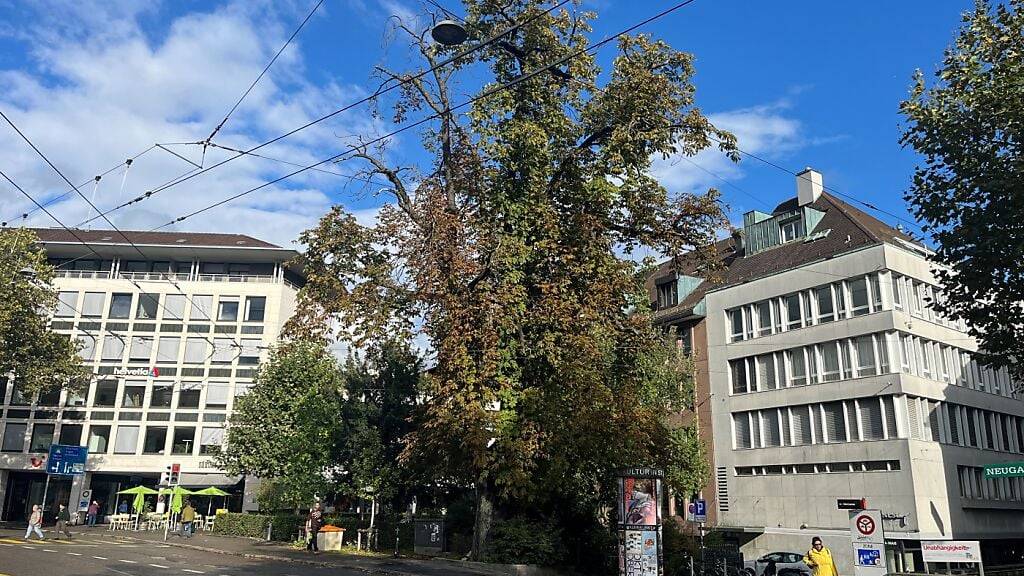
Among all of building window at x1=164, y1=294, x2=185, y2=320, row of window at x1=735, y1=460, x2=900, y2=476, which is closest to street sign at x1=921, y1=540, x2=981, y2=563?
row of window at x1=735, y1=460, x2=900, y2=476

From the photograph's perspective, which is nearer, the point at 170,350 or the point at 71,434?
the point at 71,434

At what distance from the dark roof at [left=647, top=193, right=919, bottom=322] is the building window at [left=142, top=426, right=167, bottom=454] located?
1490 inches

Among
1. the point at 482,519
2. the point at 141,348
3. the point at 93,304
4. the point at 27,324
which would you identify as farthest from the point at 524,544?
the point at 93,304

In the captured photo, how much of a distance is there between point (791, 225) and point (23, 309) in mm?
44497

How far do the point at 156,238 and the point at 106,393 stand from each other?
1544 cm

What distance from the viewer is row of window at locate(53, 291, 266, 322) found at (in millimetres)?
62781

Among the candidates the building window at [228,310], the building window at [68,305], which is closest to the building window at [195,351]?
the building window at [228,310]

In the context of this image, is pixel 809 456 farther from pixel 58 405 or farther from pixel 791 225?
pixel 58 405

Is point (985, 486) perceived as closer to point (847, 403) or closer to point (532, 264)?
point (847, 403)

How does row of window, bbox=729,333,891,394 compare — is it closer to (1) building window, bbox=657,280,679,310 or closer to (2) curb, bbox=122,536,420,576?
(1) building window, bbox=657,280,679,310

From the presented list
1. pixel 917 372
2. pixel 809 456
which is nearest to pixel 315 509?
pixel 809 456

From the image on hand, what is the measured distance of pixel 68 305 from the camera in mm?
62719

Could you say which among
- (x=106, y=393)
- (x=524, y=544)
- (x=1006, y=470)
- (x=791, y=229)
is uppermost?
(x=791, y=229)

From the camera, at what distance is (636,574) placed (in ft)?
62.5
